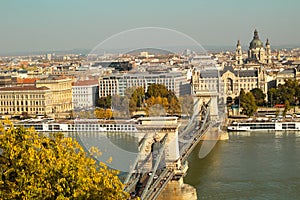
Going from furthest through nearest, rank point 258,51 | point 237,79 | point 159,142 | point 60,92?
point 258,51 < point 237,79 < point 60,92 < point 159,142

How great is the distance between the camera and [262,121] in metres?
13.6

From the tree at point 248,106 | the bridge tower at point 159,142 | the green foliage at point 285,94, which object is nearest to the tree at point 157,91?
the tree at point 248,106

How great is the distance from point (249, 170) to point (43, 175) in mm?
5412

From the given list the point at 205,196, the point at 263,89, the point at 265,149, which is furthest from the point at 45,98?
the point at 205,196

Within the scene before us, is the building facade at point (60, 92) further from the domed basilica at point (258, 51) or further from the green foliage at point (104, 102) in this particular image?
the domed basilica at point (258, 51)

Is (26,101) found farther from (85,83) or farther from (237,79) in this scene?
(237,79)

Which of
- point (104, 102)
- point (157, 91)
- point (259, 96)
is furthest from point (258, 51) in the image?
Answer: point (157, 91)

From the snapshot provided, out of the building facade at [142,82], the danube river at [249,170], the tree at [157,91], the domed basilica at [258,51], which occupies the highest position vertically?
the domed basilica at [258,51]

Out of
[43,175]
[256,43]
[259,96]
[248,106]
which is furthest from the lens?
[256,43]

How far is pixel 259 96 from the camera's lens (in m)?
17.8

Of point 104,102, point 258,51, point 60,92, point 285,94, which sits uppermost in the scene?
point 258,51

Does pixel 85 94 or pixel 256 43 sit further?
pixel 256 43

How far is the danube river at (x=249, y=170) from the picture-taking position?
704 cm

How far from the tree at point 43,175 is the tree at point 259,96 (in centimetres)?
1448
